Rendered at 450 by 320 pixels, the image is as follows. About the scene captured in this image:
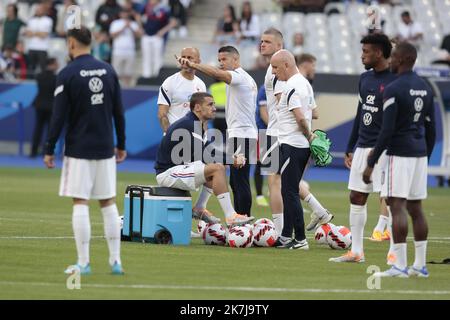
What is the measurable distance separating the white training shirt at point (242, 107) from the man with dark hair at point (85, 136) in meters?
4.64

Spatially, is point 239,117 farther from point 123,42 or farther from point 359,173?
point 123,42

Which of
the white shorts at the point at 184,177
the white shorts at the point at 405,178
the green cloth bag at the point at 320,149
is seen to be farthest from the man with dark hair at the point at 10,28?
the white shorts at the point at 405,178

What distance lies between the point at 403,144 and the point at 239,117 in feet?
15.4

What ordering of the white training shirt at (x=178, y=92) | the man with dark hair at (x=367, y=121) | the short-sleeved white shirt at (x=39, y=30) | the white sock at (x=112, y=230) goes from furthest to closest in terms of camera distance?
1. the short-sleeved white shirt at (x=39, y=30)
2. the white training shirt at (x=178, y=92)
3. the man with dark hair at (x=367, y=121)
4. the white sock at (x=112, y=230)

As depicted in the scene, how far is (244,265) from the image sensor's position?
1372 cm

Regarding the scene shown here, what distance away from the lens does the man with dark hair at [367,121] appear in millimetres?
13953

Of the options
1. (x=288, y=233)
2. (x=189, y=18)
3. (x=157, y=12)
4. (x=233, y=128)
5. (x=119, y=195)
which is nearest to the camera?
(x=288, y=233)

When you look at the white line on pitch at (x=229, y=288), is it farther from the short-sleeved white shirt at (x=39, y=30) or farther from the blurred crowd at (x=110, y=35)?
the short-sleeved white shirt at (x=39, y=30)

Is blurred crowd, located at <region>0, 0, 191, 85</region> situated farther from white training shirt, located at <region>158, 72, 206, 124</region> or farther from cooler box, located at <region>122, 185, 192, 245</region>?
cooler box, located at <region>122, 185, 192, 245</region>

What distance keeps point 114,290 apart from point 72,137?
1785 mm

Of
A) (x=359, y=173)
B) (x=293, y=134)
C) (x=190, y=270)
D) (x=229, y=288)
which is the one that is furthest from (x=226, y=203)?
(x=229, y=288)

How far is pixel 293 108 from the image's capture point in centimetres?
1527
